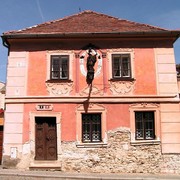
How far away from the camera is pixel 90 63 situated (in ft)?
41.1

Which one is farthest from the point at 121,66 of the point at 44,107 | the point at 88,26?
the point at 44,107

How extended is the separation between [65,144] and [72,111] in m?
1.49

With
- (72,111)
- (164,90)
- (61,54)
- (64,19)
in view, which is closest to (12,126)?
(72,111)

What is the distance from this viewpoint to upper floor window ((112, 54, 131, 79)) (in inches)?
502

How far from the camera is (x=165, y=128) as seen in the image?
39.9ft

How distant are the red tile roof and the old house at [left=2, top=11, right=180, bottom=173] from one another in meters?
0.10

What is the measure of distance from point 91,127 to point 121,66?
3.16m

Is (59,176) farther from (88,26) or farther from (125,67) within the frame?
(88,26)

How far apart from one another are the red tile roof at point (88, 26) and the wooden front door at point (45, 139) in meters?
4.18

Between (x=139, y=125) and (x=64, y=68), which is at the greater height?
(x=64, y=68)

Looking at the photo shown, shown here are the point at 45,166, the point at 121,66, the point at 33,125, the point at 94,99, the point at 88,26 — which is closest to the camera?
the point at 45,166

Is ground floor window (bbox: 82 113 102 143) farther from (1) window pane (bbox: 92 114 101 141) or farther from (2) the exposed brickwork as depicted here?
(2) the exposed brickwork

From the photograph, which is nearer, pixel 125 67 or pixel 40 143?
pixel 40 143

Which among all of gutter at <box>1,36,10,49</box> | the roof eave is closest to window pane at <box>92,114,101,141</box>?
the roof eave
